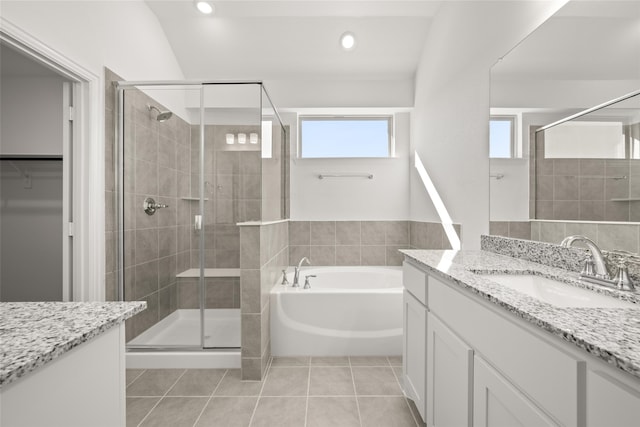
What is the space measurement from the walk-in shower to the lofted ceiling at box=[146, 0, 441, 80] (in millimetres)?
907

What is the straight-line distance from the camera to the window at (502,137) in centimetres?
165

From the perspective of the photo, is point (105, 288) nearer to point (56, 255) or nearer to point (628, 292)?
point (56, 255)

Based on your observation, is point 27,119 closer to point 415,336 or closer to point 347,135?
point 347,135

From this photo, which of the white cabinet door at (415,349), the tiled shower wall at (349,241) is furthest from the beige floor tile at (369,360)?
the tiled shower wall at (349,241)

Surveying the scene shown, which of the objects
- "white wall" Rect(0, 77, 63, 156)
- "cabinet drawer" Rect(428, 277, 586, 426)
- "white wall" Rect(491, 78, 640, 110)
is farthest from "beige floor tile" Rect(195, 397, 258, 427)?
"white wall" Rect(0, 77, 63, 156)

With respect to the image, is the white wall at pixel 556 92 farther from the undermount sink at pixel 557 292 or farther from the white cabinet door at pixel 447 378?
the white cabinet door at pixel 447 378

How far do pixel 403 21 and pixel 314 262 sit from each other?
98.4 inches

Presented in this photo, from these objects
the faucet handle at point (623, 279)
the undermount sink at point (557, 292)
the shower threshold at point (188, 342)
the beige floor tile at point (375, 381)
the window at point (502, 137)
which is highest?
the window at point (502, 137)

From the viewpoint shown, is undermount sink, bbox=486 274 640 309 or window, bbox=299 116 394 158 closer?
undermount sink, bbox=486 274 640 309

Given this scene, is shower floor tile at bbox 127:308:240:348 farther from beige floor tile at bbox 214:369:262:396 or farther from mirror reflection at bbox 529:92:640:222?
mirror reflection at bbox 529:92:640:222

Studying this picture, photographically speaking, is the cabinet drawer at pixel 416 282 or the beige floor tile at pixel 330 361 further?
the beige floor tile at pixel 330 361

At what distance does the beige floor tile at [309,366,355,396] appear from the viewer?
1890mm

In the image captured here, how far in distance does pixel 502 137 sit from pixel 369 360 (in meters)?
1.77

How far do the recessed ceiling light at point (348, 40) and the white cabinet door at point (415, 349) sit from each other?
92.6 inches
